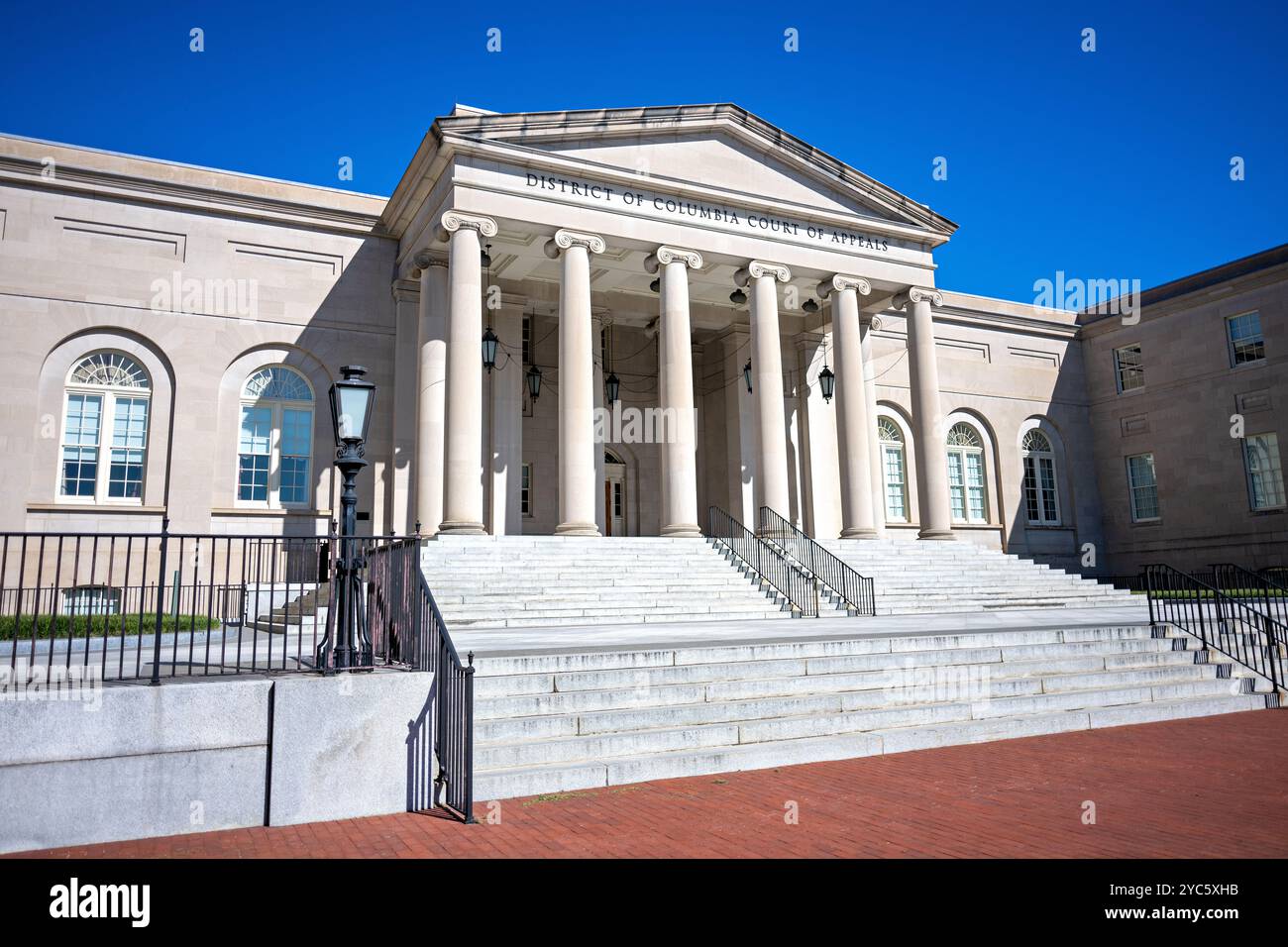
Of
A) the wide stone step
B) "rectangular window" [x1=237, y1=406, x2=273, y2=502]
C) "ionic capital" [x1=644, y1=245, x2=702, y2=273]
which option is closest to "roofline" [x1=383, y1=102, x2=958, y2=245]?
"ionic capital" [x1=644, y1=245, x2=702, y2=273]

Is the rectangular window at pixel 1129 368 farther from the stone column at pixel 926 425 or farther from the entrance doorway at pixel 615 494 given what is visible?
the entrance doorway at pixel 615 494

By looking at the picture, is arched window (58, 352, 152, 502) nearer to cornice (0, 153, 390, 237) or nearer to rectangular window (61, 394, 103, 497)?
rectangular window (61, 394, 103, 497)

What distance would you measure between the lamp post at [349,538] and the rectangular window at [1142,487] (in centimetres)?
3304

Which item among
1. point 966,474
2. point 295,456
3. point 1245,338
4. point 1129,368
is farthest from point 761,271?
point 1129,368

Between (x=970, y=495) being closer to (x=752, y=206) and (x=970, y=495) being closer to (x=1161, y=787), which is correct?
(x=752, y=206)

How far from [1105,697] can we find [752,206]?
15976 millimetres

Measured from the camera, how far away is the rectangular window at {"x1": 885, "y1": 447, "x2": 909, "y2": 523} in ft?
103

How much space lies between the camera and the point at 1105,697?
1157 centimetres

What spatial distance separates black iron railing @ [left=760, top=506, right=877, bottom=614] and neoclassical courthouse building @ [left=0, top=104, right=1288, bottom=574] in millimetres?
1168

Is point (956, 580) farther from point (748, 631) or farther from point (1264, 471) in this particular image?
point (1264, 471)

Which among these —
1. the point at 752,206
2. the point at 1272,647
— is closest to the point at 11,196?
the point at 752,206

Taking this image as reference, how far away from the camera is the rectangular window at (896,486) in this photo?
31422 mm

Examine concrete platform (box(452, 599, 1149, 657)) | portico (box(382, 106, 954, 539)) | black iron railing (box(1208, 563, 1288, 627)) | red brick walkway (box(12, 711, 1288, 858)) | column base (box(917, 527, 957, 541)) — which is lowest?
red brick walkway (box(12, 711, 1288, 858))

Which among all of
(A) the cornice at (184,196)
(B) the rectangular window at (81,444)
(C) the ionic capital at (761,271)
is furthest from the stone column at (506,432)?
(B) the rectangular window at (81,444)
